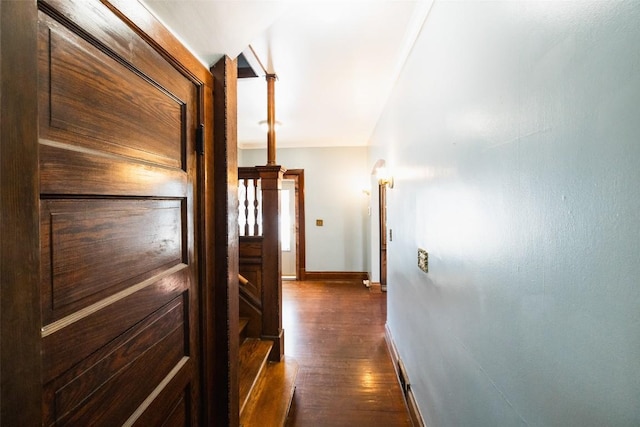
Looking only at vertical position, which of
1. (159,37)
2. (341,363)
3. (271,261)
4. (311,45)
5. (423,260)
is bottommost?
(341,363)

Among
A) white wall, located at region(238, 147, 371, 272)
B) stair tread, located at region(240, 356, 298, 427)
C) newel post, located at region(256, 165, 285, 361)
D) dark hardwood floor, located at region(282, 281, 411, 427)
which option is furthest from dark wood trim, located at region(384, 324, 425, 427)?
white wall, located at region(238, 147, 371, 272)

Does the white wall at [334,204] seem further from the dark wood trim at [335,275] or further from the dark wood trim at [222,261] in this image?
the dark wood trim at [222,261]

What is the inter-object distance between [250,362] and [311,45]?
2316mm

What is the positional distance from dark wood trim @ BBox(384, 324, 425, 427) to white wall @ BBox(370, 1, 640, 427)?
1.36ft

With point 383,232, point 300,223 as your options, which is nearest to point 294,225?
point 300,223

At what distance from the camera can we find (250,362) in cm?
209

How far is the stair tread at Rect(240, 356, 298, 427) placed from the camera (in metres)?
1.71

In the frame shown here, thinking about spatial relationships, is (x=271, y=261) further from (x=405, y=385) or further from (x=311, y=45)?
(x=311, y=45)

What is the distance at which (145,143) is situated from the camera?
0.81m

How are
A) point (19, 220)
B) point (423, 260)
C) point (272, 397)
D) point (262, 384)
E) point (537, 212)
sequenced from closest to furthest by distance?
point (19, 220) < point (537, 212) < point (423, 260) < point (272, 397) < point (262, 384)

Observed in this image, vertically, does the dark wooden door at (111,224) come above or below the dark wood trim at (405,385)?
above

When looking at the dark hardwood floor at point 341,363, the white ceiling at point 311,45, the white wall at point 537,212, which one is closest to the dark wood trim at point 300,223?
the dark hardwood floor at point 341,363

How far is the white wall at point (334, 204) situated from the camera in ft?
16.6

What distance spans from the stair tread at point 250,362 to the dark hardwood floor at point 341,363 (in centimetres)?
34
